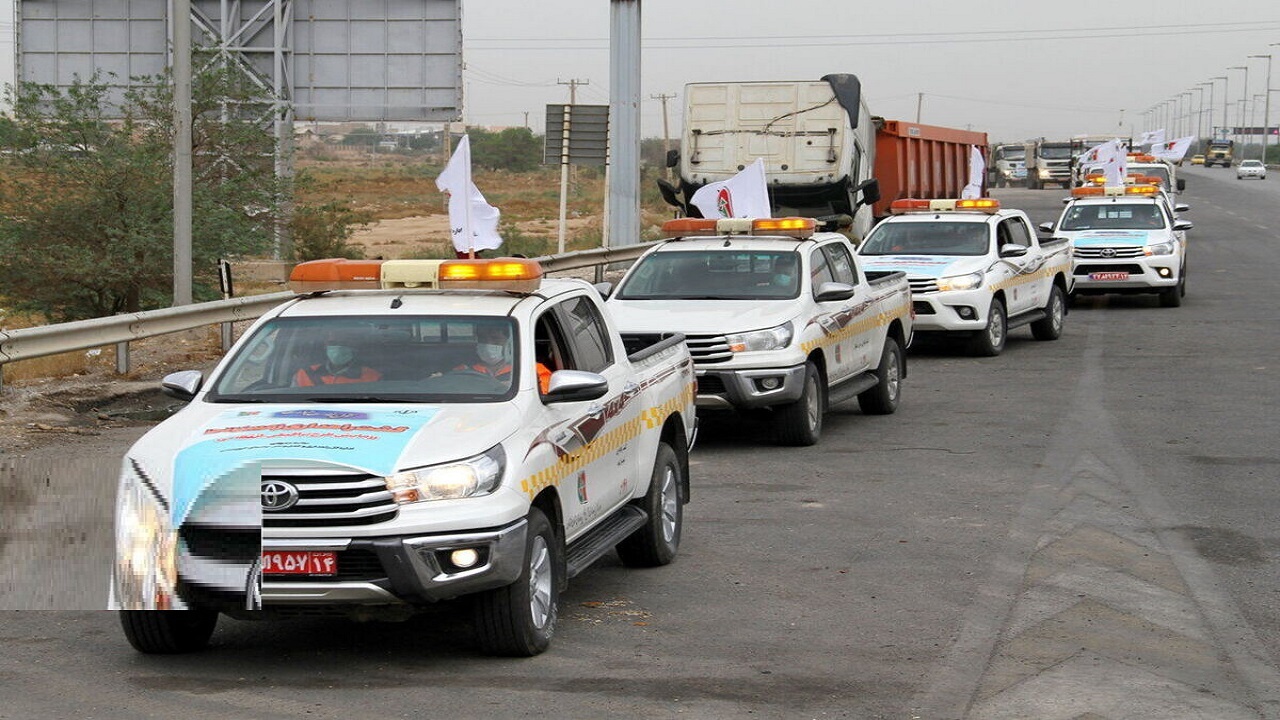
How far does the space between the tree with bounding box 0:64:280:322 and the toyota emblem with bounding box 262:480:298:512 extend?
651 inches

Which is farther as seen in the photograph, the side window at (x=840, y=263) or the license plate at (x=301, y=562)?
the side window at (x=840, y=263)

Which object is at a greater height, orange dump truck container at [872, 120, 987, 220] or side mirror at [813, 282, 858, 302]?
orange dump truck container at [872, 120, 987, 220]

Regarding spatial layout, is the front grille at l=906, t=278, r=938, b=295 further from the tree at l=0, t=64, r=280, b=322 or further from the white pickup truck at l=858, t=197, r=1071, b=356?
the tree at l=0, t=64, r=280, b=322

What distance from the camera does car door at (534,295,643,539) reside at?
7.32 metres

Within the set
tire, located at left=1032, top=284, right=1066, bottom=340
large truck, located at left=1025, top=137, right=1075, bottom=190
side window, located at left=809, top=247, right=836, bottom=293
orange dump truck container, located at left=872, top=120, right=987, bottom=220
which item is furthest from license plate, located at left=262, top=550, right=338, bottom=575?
large truck, located at left=1025, top=137, right=1075, bottom=190

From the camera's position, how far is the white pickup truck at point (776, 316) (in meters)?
12.8

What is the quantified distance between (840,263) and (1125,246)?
490 inches

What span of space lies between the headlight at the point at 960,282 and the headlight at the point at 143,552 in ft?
45.2

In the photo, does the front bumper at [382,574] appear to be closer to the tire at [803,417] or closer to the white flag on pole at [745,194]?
the tire at [803,417]

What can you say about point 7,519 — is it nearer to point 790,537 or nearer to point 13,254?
point 790,537

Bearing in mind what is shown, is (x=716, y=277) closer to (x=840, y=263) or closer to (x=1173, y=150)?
(x=840, y=263)

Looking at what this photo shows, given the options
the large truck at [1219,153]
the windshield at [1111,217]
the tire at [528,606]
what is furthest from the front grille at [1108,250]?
the large truck at [1219,153]

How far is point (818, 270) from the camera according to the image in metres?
14.0

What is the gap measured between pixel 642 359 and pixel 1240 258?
105ft
